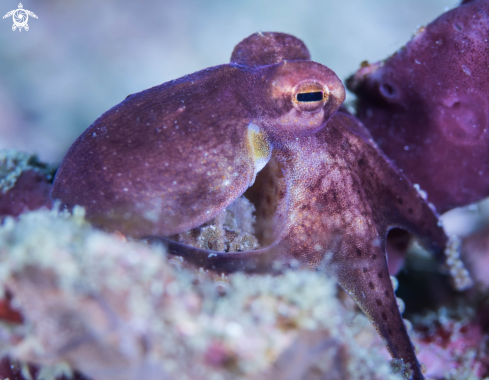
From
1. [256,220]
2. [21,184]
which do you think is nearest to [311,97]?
[256,220]

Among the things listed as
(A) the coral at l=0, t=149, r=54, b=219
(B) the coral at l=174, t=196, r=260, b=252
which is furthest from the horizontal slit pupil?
(A) the coral at l=0, t=149, r=54, b=219

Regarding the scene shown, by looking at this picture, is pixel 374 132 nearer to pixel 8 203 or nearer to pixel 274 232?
pixel 274 232

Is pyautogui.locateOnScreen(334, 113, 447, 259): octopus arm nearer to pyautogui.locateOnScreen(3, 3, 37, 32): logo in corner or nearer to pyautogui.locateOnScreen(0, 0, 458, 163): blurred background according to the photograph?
pyautogui.locateOnScreen(0, 0, 458, 163): blurred background

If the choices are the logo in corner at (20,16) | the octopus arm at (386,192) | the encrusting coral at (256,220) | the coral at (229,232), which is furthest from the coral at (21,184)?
the logo in corner at (20,16)

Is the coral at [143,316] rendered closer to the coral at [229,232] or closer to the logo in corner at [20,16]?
the coral at [229,232]

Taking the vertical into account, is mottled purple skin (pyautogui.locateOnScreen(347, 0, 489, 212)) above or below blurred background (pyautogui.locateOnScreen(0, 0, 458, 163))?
below
